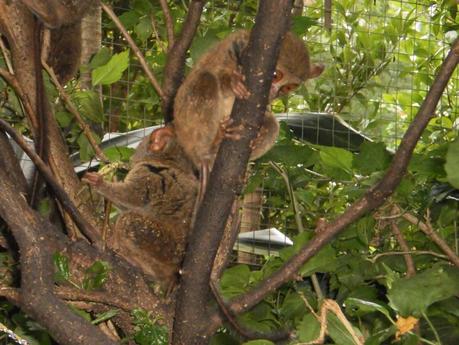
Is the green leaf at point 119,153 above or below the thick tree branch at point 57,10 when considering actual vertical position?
below

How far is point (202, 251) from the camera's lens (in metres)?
2.58

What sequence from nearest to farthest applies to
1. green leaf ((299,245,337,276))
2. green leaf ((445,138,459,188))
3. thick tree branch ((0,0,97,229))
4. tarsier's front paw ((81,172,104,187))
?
green leaf ((445,138,459,188)), thick tree branch ((0,0,97,229)), tarsier's front paw ((81,172,104,187)), green leaf ((299,245,337,276))

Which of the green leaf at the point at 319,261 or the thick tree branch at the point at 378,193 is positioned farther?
the green leaf at the point at 319,261

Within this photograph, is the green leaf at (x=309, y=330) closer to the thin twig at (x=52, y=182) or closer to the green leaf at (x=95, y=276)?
the green leaf at (x=95, y=276)

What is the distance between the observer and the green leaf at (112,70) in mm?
3547

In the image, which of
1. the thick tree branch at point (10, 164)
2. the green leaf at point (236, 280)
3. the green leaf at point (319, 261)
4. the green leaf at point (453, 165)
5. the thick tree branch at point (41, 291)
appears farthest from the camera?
the green leaf at point (236, 280)

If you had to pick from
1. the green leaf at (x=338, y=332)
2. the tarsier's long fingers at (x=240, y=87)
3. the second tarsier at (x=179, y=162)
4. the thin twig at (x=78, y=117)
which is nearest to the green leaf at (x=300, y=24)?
the second tarsier at (x=179, y=162)

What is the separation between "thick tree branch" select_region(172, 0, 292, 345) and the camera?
92.9 inches

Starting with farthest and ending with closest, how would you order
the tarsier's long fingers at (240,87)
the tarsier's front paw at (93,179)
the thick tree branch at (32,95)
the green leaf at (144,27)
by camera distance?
the green leaf at (144,27), the tarsier's front paw at (93,179), the thick tree branch at (32,95), the tarsier's long fingers at (240,87)

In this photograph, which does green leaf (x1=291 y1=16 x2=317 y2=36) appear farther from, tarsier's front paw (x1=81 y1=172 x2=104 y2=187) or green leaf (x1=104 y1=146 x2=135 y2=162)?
tarsier's front paw (x1=81 y1=172 x2=104 y2=187)

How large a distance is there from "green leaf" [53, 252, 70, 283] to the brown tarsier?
2.13ft

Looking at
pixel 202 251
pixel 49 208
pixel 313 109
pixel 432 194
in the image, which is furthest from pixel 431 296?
pixel 313 109

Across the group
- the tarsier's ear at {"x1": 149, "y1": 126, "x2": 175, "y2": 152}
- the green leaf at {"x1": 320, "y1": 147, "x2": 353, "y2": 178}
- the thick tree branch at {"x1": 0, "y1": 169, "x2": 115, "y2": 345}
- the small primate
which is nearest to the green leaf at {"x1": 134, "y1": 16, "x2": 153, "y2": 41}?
the small primate

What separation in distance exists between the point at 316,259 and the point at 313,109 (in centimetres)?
324
